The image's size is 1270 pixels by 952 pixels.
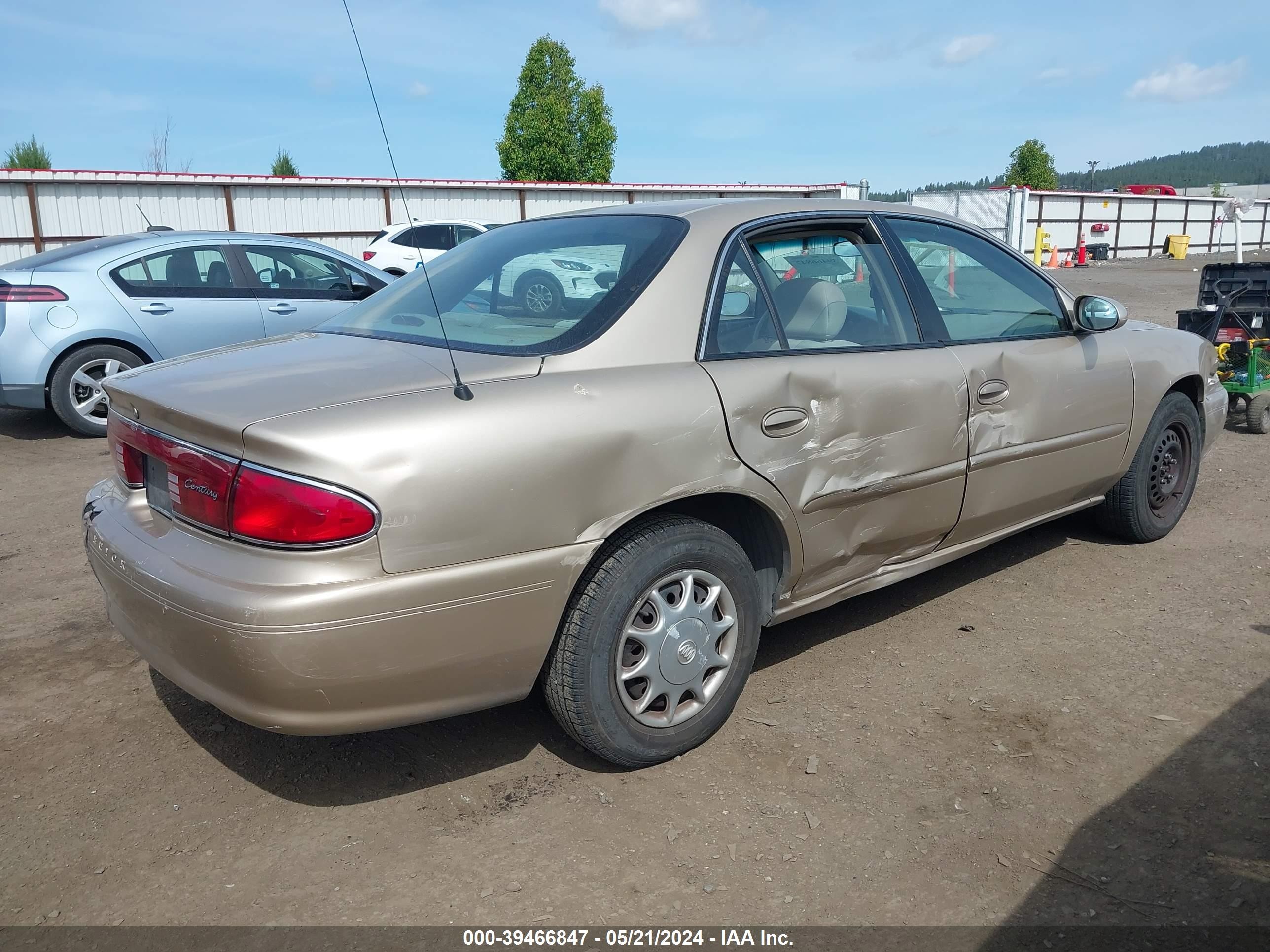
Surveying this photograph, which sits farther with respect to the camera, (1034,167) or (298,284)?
(1034,167)

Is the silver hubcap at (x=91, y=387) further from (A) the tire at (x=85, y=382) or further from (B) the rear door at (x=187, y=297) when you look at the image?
(B) the rear door at (x=187, y=297)

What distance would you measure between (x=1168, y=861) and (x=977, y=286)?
2.31 m

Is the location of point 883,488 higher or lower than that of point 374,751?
higher

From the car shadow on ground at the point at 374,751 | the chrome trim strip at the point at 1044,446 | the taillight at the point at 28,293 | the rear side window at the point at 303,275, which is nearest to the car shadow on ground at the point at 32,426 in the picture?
the taillight at the point at 28,293

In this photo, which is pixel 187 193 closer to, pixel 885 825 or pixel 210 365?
pixel 210 365

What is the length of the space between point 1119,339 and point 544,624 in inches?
122

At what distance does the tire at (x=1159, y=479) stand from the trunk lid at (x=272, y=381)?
323cm

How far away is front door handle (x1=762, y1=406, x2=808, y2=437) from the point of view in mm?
3076

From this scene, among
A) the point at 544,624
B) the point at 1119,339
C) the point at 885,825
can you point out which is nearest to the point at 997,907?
the point at 885,825

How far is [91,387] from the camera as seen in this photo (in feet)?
25.7

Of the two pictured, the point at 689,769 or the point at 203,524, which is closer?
the point at 203,524

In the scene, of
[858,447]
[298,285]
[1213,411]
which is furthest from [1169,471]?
[298,285]

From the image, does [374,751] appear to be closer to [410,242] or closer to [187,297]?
[187,297]

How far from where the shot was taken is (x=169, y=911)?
95.6 inches
